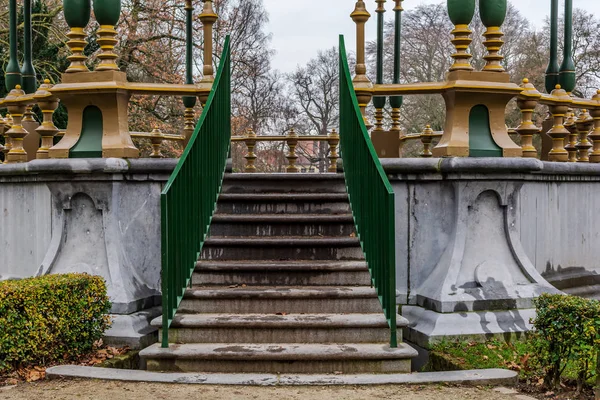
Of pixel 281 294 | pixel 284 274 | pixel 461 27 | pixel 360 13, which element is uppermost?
pixel 360 13

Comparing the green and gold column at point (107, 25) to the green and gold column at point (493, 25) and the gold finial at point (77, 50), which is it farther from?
the green and gold column at point (493, 25)

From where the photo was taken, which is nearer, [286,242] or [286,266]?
[286,266]

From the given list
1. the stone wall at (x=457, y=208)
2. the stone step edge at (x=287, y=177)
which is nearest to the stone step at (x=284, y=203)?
the stone step edge at (x=287, y=177)

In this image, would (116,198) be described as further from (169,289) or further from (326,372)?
(326,372)

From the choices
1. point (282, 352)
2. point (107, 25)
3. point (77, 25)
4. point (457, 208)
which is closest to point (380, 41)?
point (457, 208)

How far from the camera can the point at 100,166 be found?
262 inches

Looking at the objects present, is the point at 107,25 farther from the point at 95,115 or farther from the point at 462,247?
the point at 462,247

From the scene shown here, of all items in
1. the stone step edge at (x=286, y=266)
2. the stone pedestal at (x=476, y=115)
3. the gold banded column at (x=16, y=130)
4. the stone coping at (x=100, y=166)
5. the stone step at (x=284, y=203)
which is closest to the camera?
the stone step edge at (x=286, y=266)

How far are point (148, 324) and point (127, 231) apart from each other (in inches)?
38.9

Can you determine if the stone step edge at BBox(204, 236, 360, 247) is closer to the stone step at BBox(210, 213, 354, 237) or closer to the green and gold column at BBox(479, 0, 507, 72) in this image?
the stone step at BBox(210, 213, 354, 237)

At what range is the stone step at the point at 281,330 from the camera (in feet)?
19.0

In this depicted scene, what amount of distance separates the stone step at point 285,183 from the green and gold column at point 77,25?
6.76ft

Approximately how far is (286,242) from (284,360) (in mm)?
1672

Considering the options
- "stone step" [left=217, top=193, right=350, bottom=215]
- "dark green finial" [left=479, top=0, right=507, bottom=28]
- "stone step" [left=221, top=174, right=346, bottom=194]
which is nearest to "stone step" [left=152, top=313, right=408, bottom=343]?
"stone step" [left=217, top=193, right=350, bottom=215]
